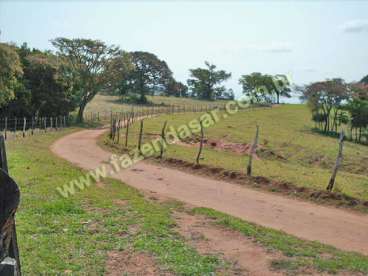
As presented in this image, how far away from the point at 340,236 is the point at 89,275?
21.2ft

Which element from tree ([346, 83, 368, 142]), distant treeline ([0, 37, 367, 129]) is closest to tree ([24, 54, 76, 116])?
distant treeline ([0, 37, 367, 129])

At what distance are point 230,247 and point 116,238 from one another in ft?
7.78

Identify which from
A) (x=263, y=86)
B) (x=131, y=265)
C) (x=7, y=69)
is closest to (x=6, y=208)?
(x=131, y=265)

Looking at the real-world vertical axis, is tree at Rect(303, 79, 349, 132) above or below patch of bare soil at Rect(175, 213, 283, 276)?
above

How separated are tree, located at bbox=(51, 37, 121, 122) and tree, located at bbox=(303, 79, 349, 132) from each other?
84.1 ft

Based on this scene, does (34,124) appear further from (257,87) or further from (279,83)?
(257,87)

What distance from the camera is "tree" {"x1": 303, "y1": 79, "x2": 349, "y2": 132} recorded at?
5188 centimetres

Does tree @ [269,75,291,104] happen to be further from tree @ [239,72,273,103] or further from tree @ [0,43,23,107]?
tree @ [0,43,23,107]

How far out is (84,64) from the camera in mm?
51469

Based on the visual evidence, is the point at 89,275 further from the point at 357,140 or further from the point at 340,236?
the point at 357,140

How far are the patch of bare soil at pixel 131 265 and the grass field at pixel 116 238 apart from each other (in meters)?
0.13

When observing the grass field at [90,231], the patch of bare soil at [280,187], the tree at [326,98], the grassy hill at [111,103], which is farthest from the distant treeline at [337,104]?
the grass field at [90,231]

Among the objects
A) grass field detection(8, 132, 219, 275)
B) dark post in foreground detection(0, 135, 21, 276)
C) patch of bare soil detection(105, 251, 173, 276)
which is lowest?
patch of bare soil detection(105, 251, 173, 276)

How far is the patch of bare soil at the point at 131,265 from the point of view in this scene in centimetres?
721
